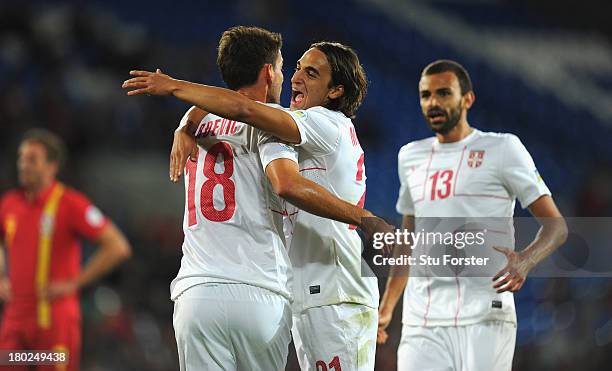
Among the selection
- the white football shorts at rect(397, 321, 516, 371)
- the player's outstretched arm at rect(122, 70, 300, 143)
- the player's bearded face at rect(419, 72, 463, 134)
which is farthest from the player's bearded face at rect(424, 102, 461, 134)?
the player's outstretched arm at rect(122, 70, 300, 143)

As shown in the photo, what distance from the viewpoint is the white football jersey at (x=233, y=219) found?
11.1ft

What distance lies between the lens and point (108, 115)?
11.2m

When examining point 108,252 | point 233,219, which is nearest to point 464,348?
point 233,219

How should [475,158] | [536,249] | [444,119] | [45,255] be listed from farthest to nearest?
[45,255] → [444,119] → [475,158] → [536,249]

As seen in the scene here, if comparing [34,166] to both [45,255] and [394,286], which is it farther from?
[394,286]

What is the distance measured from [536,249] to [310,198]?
1.64 metres

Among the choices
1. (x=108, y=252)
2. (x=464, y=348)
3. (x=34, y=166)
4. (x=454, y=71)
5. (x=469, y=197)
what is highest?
(x=454, y=71)

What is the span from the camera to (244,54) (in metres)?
3.59

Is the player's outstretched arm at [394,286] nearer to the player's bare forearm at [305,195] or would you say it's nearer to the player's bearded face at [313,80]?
the player's bearded face at [313,80]

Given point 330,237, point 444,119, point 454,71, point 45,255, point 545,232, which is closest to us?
point 330,237

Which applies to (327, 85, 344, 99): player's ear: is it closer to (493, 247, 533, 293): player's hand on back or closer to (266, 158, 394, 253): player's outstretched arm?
(266, 158, 394, 253): player's outstretched arm

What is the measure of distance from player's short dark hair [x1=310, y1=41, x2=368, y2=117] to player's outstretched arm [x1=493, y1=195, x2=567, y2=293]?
101 centimetres

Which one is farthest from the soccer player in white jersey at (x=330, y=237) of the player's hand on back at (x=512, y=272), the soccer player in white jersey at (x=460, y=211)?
the soccer player in white jersey at (x=460, y=211)

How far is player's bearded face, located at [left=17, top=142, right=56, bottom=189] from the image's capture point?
6.34m
